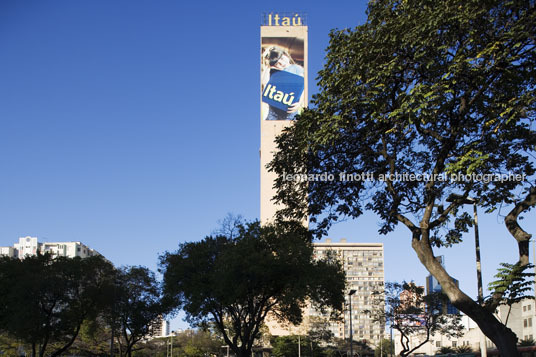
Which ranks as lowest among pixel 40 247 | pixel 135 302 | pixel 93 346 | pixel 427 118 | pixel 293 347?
pixel 293 347

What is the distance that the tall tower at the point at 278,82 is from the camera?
117 meters

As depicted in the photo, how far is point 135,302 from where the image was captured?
48.4 m

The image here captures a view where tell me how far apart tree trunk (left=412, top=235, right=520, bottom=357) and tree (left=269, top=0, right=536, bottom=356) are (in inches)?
1.1

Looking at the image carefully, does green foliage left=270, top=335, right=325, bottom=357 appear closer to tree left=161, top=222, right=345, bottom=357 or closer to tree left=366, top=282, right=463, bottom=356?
tree left=366, top=282, right=463, bottom=356

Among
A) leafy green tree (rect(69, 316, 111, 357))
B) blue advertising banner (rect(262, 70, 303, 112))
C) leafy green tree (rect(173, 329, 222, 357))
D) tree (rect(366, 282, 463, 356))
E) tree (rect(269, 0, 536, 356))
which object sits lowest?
leafy green tree (rect(173, 329, 222, 357))

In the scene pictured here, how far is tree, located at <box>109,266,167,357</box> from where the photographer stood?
154ft

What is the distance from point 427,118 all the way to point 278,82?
10432cm

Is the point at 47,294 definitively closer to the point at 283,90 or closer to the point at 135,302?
the point at 135,302

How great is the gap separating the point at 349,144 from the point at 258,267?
1587cm

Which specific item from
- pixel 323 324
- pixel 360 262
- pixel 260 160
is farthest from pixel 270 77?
pixel 360 262

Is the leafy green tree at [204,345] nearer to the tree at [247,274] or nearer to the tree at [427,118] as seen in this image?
the tree at [247,274]

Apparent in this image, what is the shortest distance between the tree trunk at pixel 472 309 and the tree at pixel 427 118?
1.1 inches

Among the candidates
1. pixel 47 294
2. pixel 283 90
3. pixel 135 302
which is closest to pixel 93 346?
pixel 135 302

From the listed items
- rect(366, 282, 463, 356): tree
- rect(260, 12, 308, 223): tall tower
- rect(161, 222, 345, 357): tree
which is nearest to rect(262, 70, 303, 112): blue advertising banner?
rect(260, 12, 308, 223): tall tower
